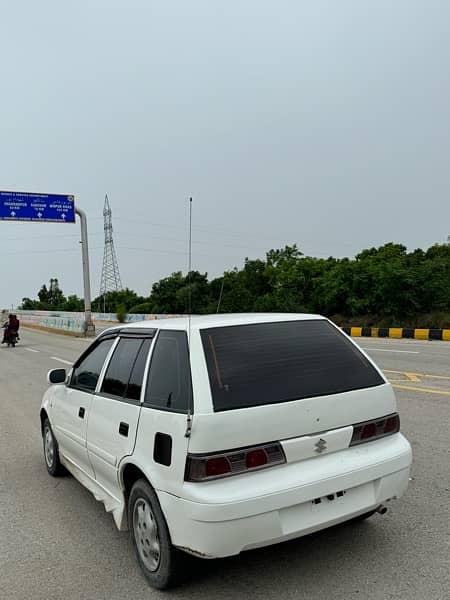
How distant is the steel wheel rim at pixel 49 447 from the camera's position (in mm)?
5043

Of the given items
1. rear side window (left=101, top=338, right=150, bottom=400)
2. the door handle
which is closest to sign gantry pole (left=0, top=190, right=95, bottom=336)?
rear side window (left=101, top=338, right=150, bottom=400)

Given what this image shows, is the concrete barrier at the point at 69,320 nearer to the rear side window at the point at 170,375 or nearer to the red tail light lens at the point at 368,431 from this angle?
the rear side window at the point at 170,375

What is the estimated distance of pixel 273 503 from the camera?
8.62 ft

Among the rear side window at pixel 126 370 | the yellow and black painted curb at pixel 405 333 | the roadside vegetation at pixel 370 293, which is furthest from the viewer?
the roadside vegetation at pixel 370 293

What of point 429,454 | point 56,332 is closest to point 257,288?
point 56,332

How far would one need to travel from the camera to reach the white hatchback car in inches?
104

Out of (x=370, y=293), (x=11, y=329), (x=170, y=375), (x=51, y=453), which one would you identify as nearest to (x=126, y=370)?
(x=170, y=375)

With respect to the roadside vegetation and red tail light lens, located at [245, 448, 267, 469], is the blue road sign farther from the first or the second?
red tail light lens, located at [245, 448, 267, 469]

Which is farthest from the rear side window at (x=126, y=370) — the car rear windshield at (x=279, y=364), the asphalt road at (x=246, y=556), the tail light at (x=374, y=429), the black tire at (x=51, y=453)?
the black tire at (x=51, y=453)

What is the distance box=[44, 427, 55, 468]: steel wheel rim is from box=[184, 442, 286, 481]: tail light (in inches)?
114

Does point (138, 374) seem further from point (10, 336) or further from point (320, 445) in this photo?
point (10, 336)

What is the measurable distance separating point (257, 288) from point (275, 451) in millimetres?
46337

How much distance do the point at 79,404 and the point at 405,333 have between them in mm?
19217

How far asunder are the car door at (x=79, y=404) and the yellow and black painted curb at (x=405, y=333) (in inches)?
685
